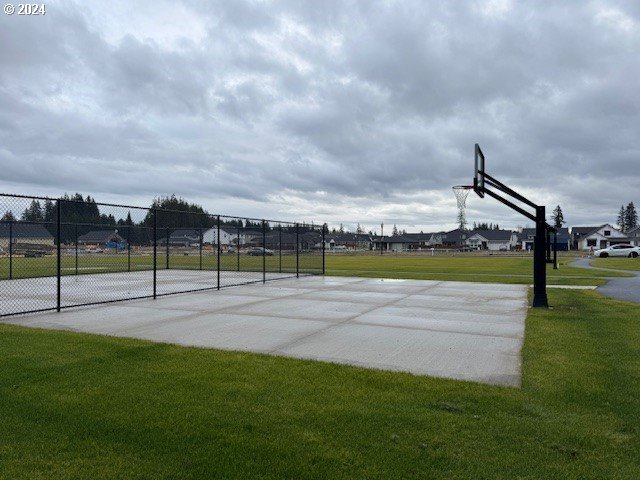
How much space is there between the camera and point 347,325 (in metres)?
9.01

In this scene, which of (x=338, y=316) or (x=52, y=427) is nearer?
(x=52, y=427)

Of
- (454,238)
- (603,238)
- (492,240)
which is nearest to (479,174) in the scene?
(603,238)

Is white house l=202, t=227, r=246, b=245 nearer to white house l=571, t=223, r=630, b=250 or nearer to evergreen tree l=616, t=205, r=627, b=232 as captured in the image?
white house l=571, t=223, r=630, b=250

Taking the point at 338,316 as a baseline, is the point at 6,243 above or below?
above

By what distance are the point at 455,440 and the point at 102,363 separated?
4.27 m

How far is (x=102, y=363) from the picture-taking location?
6.00 m

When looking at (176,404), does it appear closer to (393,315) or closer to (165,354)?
(165,354)

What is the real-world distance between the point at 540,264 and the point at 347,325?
214 inches

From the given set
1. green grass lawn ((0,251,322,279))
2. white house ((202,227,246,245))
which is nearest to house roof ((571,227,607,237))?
white house ((202,227,246,245))

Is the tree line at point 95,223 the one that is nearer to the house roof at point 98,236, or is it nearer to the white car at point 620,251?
the house roof at point 98,236

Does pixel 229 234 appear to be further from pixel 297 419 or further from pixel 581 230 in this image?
pixel 581 230

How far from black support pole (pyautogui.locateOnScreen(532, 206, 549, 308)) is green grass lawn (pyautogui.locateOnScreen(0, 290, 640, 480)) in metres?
Answer: 4.92

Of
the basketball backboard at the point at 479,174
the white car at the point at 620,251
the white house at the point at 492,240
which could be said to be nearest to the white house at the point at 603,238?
the white house at the point at 492,240

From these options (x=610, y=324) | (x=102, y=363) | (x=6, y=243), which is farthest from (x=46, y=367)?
(x=6, y=243)
